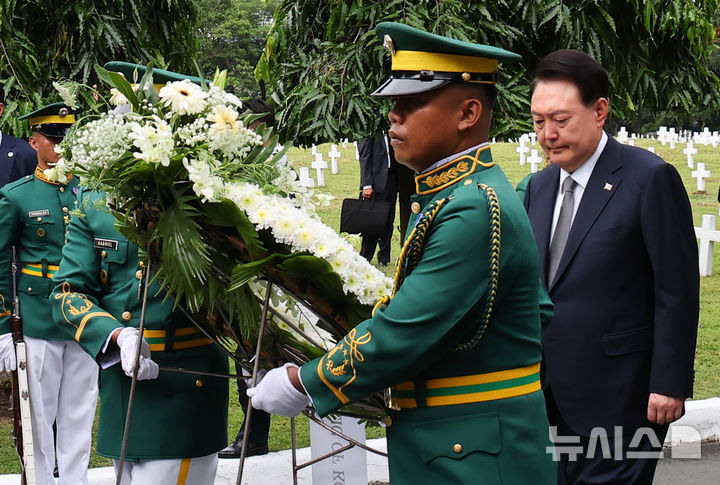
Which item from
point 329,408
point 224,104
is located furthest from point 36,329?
point 329,408

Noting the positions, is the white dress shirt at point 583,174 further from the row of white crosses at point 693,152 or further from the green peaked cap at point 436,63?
the row of white crosses at point 693,152

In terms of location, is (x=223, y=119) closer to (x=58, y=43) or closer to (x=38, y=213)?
(x=38, y=213)

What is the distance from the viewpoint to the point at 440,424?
254 centimetres

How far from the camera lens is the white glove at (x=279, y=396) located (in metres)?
2.55

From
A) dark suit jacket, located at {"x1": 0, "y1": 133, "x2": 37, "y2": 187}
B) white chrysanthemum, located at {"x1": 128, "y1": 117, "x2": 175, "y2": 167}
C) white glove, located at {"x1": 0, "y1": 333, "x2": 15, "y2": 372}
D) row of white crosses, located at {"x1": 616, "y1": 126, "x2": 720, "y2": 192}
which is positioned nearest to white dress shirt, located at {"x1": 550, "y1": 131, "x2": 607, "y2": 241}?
white chrysanthemum, located at {"x1": 128, "y1": 117, "x2": 175, "y2": 167}

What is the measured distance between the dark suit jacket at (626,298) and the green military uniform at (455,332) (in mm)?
987

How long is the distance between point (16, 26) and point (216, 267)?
4482mm

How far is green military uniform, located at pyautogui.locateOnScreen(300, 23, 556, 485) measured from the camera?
2389 mm

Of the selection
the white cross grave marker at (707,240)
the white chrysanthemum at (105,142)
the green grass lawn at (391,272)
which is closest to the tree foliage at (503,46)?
the green grass lawn at (391,272)

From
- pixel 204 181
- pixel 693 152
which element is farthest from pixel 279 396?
pixel 693 152

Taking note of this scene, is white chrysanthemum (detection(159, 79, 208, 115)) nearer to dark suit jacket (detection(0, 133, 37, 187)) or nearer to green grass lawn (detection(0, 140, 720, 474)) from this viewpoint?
green grass lawn (detection(0, 140, 720, 474))

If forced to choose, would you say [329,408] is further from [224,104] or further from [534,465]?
[224,104]

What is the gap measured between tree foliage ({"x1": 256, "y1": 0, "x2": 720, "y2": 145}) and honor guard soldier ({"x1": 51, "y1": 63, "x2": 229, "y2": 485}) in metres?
1.39

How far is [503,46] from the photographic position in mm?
4918
